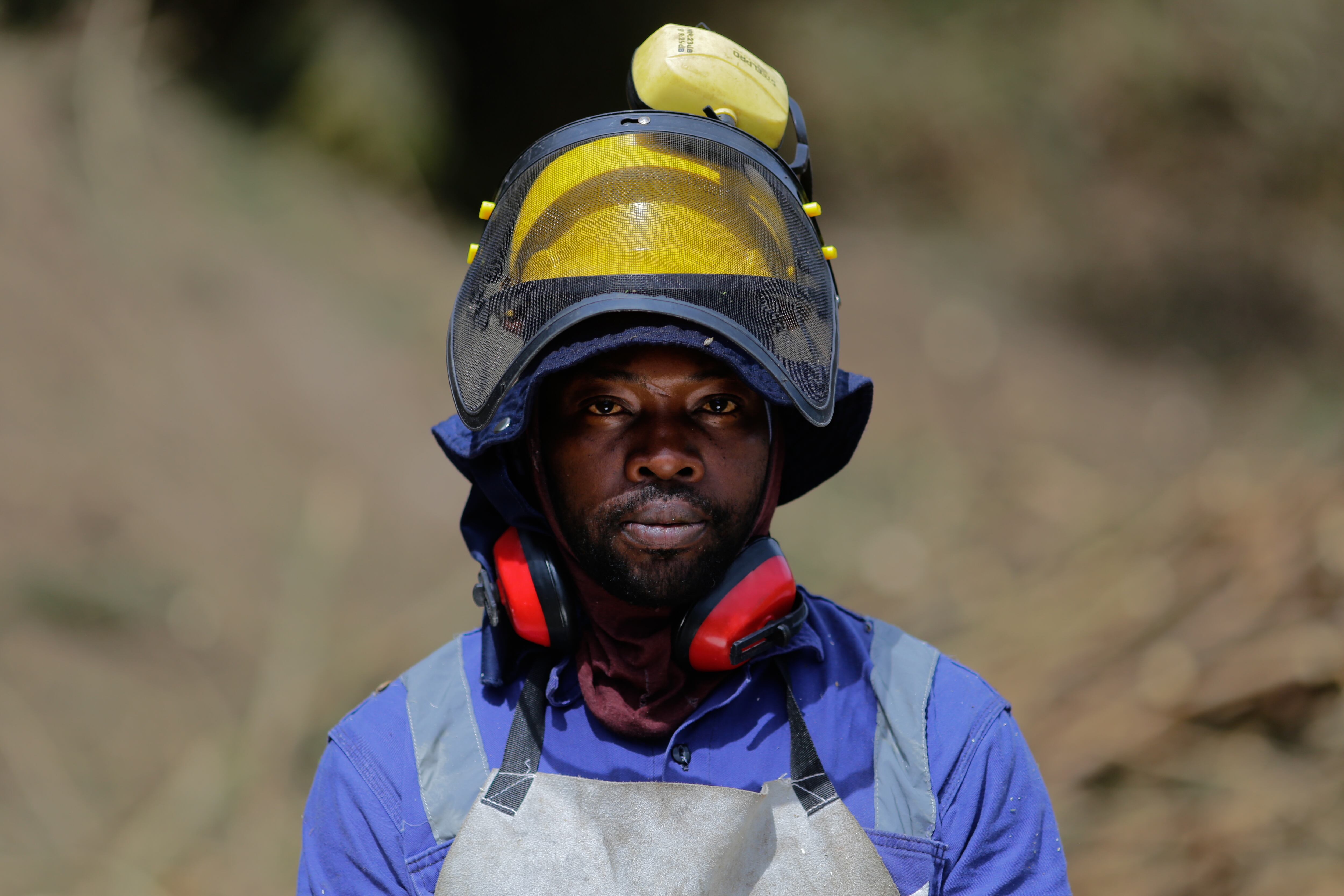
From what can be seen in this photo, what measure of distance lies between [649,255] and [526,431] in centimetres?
32

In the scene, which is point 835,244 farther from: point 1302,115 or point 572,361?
point 572,361

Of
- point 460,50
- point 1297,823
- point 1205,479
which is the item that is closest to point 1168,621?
point 1297,823

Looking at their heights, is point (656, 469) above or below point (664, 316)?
below

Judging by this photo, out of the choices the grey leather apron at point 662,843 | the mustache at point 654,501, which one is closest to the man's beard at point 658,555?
the mustache at point 654,501

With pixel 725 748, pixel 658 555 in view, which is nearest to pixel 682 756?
pixel 725 748

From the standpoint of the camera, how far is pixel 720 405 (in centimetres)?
160

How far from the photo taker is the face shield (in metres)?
1.56

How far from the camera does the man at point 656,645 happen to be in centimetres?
148

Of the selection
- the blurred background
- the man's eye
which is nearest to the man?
the man's eye

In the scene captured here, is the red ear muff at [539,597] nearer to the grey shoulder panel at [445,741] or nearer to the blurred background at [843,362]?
the grey shoulder panel at [445,741]

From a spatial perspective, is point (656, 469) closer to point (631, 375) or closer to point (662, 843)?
point (631, 375)

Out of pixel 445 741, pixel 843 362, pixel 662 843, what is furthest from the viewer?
pixel 843 362

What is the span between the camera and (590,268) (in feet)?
5.19

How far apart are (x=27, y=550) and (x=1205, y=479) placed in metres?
4.79
